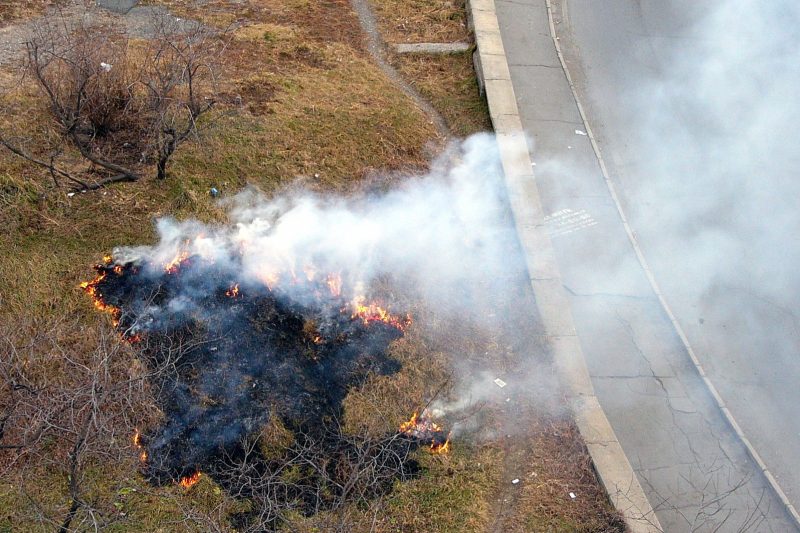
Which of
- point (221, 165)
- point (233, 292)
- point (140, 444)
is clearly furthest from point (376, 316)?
point (221, 165)

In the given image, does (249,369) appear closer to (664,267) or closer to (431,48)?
(664,267)

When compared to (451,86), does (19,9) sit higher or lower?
higher

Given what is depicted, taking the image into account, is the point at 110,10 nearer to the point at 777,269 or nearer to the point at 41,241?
the point at 41,241

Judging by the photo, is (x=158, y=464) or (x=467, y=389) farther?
(x=467, y=389)

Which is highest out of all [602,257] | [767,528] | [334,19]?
[334,19]

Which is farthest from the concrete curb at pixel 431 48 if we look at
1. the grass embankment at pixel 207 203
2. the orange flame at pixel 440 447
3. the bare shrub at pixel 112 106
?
the orange flame at pixel 440 447

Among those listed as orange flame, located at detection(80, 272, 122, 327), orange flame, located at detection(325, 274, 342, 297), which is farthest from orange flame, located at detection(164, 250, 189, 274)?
orange flame, located at detection(325, 274, 342, 297)

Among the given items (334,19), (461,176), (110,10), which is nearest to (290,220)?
(461,176)
